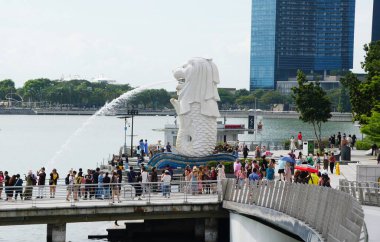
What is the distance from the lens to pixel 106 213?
32.9 m

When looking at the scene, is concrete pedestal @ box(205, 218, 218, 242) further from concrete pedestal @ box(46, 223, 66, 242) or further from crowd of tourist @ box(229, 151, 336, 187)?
concrete pedestal @ box(46, 223, 66, 242)

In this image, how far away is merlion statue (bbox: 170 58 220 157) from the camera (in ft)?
150

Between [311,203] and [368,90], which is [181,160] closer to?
[368,90]

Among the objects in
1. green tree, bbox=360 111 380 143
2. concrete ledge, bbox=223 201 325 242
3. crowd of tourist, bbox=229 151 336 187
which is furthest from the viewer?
green tree, bbox=360 111 380 143

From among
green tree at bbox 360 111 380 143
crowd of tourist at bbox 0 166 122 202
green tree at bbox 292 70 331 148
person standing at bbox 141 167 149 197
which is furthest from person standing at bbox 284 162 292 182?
green tree at bbox 292 70 331 148

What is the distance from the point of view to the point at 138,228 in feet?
120

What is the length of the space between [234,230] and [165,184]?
3092 mm

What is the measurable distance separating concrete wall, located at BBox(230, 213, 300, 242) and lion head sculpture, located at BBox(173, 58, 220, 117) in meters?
13.2

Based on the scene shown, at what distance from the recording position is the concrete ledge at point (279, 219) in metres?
22.8

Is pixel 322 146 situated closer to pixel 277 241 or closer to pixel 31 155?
pixel 277 241

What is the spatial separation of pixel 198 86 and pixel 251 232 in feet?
52.1

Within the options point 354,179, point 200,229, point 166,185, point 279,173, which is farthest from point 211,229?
point 354,179

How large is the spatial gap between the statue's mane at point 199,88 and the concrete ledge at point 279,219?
1278 cm

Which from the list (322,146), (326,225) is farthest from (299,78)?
(326,225)
